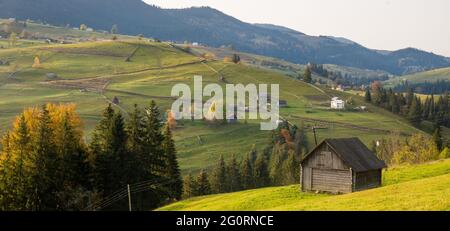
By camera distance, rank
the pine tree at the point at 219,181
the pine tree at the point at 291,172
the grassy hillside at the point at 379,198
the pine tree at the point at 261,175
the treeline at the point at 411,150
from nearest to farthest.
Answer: the grassy hillside at the point at 379,198 → the pine tree at the point at 219,181 → the pine tree at the point at 291,172 → the treeline at the point at 411,150 → the pine tree at the point at 261,175

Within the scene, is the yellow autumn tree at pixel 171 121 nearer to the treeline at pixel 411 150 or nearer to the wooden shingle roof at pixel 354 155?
the treeline at pixel 411 150

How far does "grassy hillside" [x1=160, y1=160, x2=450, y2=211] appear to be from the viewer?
33719 mm

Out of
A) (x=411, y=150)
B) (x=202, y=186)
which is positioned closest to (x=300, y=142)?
(x=411, y=150)

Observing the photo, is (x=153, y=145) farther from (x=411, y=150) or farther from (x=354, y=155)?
(x=411, y=150)

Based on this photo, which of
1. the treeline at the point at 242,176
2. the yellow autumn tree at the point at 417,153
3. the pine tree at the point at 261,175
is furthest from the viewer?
the pine tree at the point at 261,175

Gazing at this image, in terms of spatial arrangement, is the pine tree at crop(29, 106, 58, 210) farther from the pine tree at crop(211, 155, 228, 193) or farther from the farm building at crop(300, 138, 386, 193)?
the pine tree at crop(211, 155, 228, 193)

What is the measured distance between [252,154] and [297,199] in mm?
88641

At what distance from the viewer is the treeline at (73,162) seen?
60.7 metres

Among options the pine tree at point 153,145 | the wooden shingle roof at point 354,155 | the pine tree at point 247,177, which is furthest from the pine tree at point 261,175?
the wooden shingle roof at point 354,155

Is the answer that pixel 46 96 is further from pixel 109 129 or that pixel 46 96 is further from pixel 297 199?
pixel 297 199

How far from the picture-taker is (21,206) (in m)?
59.7

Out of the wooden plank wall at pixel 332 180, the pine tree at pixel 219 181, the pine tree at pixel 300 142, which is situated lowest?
the pine tree at pixel 219 181

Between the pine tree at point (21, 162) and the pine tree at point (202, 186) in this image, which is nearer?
the pine tree at point (21, 162)
